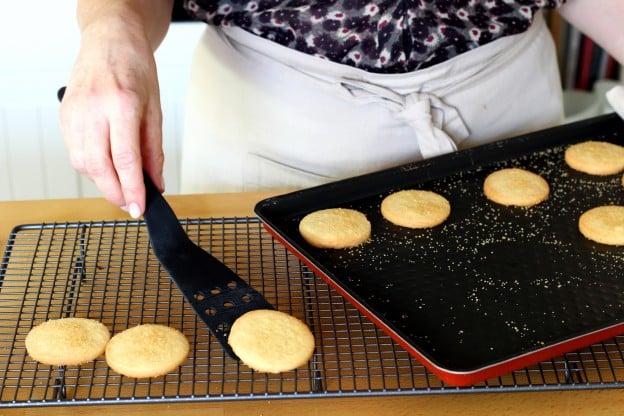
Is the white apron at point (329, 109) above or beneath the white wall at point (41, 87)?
above

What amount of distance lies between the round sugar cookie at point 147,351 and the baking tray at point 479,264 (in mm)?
223

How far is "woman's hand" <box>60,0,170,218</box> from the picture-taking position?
101 cm

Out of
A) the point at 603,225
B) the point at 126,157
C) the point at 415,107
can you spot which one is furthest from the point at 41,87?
the point at 603,225

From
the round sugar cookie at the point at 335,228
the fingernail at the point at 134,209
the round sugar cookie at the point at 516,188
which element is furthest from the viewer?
the round sugar cookie at the point at 516,188

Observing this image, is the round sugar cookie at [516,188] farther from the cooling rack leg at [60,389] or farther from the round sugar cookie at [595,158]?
the cooling rack leg at [60,389]

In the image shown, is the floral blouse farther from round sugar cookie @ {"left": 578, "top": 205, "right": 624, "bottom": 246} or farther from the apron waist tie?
round sugar cookie @ {"left": 578, "top": 205, "right": 624, "bottom": 246}

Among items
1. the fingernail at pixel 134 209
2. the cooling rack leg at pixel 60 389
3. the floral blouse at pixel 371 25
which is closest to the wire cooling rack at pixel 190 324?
the cooling rack leg at pixel 60 389

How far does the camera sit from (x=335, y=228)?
1206mm

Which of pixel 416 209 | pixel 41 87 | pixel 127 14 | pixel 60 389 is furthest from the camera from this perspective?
pixel 41 87

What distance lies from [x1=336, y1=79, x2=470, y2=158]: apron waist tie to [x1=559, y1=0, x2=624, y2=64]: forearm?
373 mm

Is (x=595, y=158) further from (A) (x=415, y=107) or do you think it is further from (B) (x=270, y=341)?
(B) (x=270, y=341)

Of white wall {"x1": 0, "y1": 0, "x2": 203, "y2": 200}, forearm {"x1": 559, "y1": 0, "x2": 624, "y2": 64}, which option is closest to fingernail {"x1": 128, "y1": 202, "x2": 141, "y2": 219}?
forearm {"x1": 559, "y1": 0, "x2": 624, "y2": 64}

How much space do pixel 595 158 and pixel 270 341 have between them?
0.75 m

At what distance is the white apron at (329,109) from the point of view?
1.44 metres
